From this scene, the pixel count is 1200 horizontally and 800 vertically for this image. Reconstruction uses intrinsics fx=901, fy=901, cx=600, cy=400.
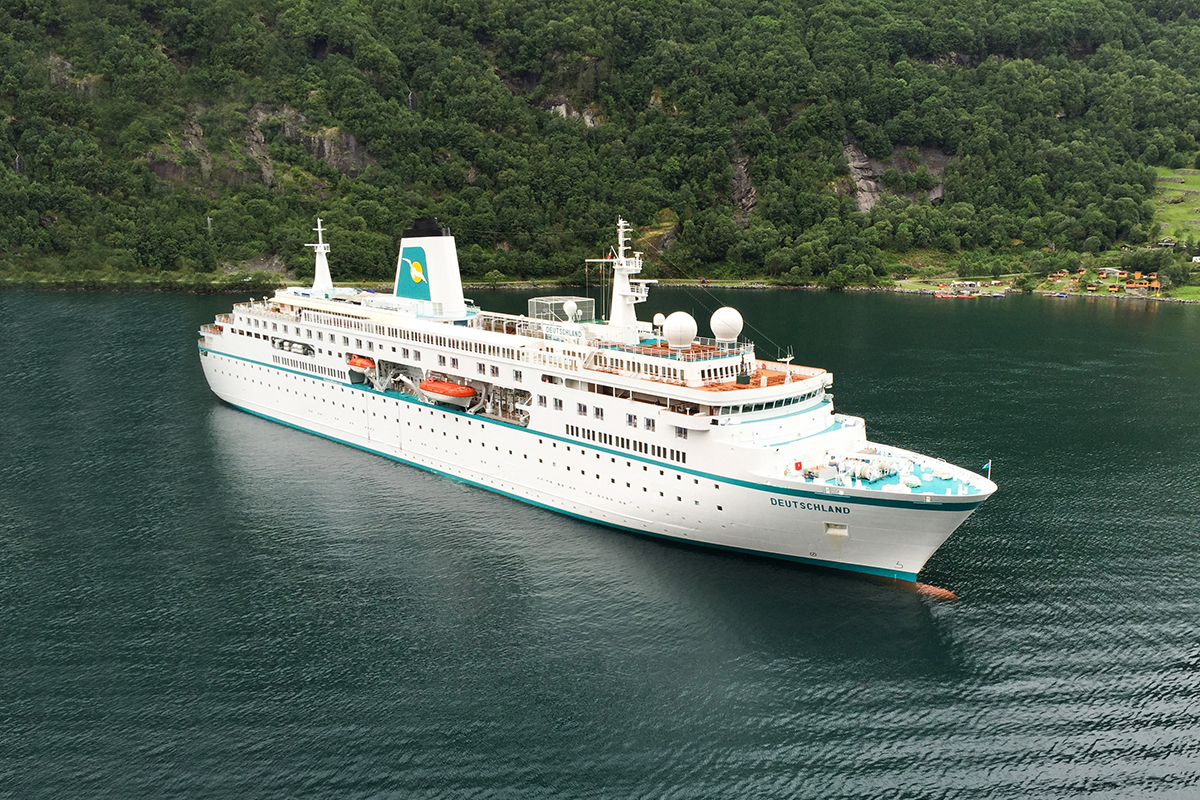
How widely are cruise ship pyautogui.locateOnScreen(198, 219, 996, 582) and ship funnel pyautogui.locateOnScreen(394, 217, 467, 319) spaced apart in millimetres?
91

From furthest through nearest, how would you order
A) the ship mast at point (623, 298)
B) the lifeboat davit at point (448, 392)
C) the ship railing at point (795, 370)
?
the lifeboat davit at point (448, 392), the ship mast at point (623, 298), the ship railing at point (795, 370)

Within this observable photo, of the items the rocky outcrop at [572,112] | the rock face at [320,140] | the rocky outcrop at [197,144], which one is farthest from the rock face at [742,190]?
the rocky outcrop at [197,144]

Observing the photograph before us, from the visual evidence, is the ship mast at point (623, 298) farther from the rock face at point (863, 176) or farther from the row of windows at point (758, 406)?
the rock face at point (863, 176)

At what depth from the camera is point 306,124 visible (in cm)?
13350

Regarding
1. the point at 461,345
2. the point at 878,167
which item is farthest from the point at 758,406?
the point at 878,167

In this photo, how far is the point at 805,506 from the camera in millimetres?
31594

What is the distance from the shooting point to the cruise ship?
31.7 meters

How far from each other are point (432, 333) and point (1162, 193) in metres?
137

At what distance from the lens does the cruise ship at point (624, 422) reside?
31.7 m

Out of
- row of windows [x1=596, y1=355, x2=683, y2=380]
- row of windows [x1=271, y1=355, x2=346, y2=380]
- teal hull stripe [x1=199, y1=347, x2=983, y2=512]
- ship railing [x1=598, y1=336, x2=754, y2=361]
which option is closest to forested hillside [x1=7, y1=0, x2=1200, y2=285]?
row of windows [x1=271, y1=355, x2=346, y2=380]

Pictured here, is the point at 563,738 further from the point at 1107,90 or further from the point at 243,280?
the point at 1107,90

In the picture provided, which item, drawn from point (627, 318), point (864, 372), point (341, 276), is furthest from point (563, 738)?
point (341, 276)

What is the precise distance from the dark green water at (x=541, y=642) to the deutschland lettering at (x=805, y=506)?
288cm

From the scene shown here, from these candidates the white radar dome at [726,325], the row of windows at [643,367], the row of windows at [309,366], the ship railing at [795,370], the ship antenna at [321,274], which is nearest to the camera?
the row of windows at [643,367]
